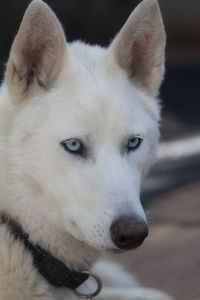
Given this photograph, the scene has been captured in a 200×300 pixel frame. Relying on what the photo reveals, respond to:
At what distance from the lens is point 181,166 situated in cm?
696

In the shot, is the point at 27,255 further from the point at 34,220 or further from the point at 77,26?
the point at 77,26

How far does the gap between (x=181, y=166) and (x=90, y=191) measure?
4.09 metres

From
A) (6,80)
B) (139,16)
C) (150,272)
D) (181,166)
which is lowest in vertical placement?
(181,166)

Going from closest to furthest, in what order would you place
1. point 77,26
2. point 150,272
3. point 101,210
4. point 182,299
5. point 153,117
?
1. point 101,210
2. point 153,117
3. point 182,299
4. point 150,272
5. point 77,26

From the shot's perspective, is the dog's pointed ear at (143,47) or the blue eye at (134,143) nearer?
the blue eye at (134,143)

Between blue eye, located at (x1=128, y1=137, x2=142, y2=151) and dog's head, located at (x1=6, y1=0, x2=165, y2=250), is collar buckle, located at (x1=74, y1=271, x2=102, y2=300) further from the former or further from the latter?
blue eye, located at (x1=128, y1=137, x2=142, y2=151)

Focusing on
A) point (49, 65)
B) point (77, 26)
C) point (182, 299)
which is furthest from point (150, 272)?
point (77, 26)

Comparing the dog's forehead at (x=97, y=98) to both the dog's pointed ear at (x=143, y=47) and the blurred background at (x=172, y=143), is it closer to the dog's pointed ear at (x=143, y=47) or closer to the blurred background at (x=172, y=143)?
the dog's pointed ear at (x=143, y=47)

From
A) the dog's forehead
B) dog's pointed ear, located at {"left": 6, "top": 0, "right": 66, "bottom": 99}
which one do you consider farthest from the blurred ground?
dog's pointed ear, located at {"left": 6, "top": 0, "right": 66, "bottom": 99}

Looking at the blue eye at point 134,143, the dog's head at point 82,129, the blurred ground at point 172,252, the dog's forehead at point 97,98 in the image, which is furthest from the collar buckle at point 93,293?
the dog's forehead at point 97,98

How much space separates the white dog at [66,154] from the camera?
117 inches

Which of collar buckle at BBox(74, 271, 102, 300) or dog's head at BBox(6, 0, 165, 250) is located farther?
collar buckle at BBox(74, 271, 102, 300)

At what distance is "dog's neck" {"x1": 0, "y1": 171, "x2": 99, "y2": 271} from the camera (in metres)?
3.19

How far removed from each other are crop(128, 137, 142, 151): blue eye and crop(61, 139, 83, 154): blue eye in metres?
0.26
